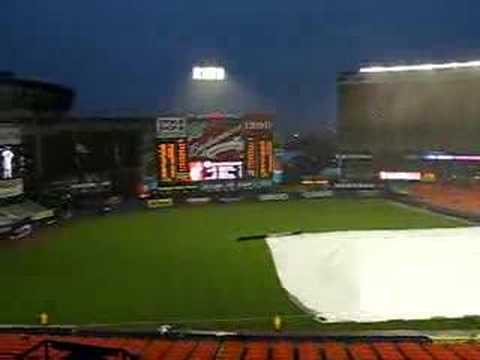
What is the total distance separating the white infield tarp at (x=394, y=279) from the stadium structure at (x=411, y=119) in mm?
37297

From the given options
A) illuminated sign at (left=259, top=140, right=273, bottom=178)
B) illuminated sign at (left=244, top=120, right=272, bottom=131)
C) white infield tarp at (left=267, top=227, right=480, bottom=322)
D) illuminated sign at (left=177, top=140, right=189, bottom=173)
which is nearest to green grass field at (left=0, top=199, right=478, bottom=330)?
white infield tarp at (left=267, top=227, right=480, bottom=322)

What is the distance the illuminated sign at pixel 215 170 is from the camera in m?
48.4

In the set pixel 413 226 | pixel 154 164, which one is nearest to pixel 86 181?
pixel 154 164

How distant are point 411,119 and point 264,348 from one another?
49608 mm

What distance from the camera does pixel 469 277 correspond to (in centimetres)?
2117

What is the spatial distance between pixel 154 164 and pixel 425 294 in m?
28.9

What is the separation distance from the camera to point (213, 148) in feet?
→ 159

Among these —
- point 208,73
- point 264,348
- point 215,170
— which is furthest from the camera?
point 208,73

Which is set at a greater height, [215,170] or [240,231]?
[215,170]

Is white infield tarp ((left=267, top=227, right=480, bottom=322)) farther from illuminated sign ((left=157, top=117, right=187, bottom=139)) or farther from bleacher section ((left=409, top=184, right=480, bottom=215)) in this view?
illuminated sign ((left=157, top=117, right=187, bottom=139))

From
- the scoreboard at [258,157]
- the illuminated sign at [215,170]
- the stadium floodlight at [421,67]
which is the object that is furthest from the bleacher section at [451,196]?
the illuminated sign at [215,170]

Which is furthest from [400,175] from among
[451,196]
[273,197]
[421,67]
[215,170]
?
[215,170]

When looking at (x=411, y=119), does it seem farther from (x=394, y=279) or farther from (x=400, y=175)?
(x=394, y=279)

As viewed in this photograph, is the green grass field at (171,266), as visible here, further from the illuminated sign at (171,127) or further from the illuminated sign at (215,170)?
the illuminated sign at (171,127)
